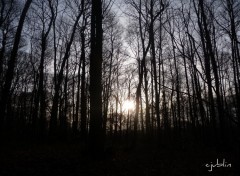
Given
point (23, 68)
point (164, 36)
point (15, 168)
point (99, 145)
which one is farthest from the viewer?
point (23, 68)

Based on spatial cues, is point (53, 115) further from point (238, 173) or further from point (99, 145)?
point (238, 173)

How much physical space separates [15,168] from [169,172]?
4557 mm

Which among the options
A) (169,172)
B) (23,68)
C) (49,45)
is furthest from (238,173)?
(23,68)

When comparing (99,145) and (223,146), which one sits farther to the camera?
(223,146)

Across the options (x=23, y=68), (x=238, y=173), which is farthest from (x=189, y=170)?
(x=23, y=68)

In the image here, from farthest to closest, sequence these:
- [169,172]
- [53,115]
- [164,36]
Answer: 1. [164,36]
2. [53,115]
3. [169,172]

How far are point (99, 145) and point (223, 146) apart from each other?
7918 mm

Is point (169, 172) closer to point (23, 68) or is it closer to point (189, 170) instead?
point (189, 170)

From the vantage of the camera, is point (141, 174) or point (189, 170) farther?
point (189, 170)

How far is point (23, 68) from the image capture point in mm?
28094

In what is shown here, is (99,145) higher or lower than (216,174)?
higher

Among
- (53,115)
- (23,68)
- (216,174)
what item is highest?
(23,68)

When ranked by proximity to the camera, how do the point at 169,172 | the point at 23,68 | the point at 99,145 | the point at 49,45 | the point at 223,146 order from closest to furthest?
1. the point at 169,172
2. the point at 99,145
3. the point at 223,146
4. the point at 49,45
5. the point at 23,68

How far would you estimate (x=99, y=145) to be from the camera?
23.1ft
